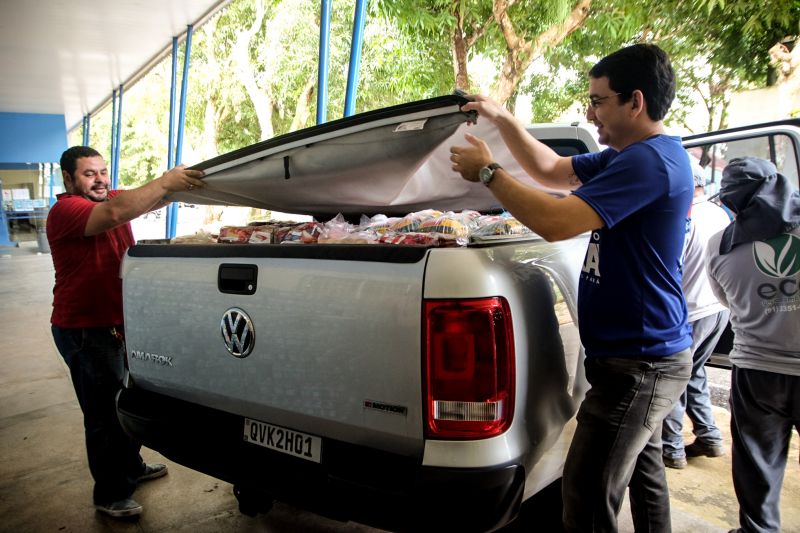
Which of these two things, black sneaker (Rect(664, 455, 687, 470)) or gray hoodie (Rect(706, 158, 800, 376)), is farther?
black sneaker (Rect(664, 455, 687, 470))

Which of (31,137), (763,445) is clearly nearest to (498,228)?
(763,445)

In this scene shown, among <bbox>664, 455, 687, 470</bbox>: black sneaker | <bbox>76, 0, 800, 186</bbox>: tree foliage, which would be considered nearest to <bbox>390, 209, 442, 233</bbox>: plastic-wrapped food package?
<bbox>664, 455, 687, 470</bbox>: black sneaker

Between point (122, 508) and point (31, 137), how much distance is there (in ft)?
67.1

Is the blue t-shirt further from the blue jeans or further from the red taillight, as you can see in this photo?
the blue jeans

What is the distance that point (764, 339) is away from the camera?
2.34 meters

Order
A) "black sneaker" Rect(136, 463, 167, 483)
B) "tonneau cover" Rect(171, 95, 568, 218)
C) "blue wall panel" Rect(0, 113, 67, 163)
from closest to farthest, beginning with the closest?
1. "tonneau cover" Rect(171, 95, 568, 218)
2. "black sneaker" Rect(136, 463, 167, 483)
3. "blue wall panel" Rect(0, 113, 67, 163)

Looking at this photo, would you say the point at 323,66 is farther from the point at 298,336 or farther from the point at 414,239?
the point at 298,336

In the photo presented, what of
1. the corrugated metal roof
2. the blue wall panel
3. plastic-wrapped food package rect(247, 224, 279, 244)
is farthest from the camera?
the blue wall panel

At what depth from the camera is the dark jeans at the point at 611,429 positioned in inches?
68.1

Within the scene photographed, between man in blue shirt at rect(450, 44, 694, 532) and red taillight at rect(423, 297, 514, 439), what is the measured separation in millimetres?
334

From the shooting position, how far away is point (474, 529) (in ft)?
5.11

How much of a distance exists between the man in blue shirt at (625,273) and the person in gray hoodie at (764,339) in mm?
757

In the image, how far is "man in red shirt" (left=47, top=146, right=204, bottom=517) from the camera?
281 cm

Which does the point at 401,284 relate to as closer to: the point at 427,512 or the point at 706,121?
the point at 427,512
